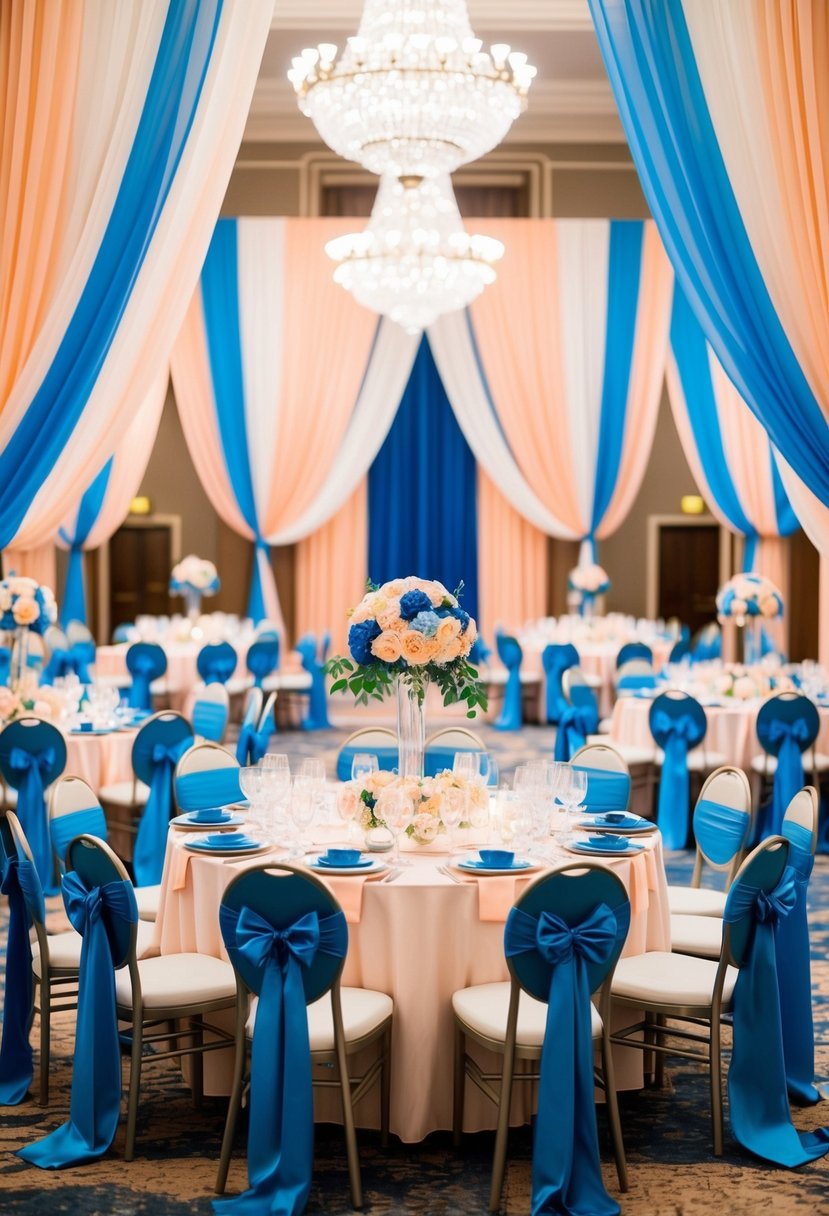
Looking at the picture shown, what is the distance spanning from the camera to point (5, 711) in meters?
6.34

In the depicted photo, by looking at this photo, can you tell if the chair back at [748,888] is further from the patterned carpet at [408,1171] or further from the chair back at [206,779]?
the chair back at [206,779]

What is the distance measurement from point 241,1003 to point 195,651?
7316 mm

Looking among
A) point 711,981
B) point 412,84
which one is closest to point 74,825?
point 711,981

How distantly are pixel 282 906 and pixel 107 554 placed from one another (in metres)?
11.7

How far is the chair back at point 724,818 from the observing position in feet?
15.2

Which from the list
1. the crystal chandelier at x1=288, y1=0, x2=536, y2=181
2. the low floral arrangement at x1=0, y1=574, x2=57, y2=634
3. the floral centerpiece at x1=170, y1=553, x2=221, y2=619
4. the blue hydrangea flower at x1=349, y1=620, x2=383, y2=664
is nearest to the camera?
the blue hydrangea flower at x1=349, y1=620, x2=383, y2=664

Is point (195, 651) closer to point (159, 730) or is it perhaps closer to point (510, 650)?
point (510, 650)

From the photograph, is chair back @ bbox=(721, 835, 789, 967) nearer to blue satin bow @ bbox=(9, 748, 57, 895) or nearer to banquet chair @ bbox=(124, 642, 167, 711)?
blue satin bow @ bbox=(9, 748, 57, 895)

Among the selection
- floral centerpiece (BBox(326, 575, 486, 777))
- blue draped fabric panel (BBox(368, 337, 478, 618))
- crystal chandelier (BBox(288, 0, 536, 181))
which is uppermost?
crystal chandelier (BBox(288, 0, 536, 181))

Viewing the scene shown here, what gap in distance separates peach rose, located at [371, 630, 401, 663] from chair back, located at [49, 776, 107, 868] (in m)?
1.19

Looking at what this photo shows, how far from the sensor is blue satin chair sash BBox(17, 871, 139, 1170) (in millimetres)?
3672

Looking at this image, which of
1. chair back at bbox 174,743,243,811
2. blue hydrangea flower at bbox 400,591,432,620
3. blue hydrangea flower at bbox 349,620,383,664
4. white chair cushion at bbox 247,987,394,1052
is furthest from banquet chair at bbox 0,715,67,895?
white chair cushion at bbox 247,987,394,1052

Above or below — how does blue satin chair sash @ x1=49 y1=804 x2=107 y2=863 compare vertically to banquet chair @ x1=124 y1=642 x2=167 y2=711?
below

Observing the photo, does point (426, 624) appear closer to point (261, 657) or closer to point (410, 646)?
point (410, 646)
